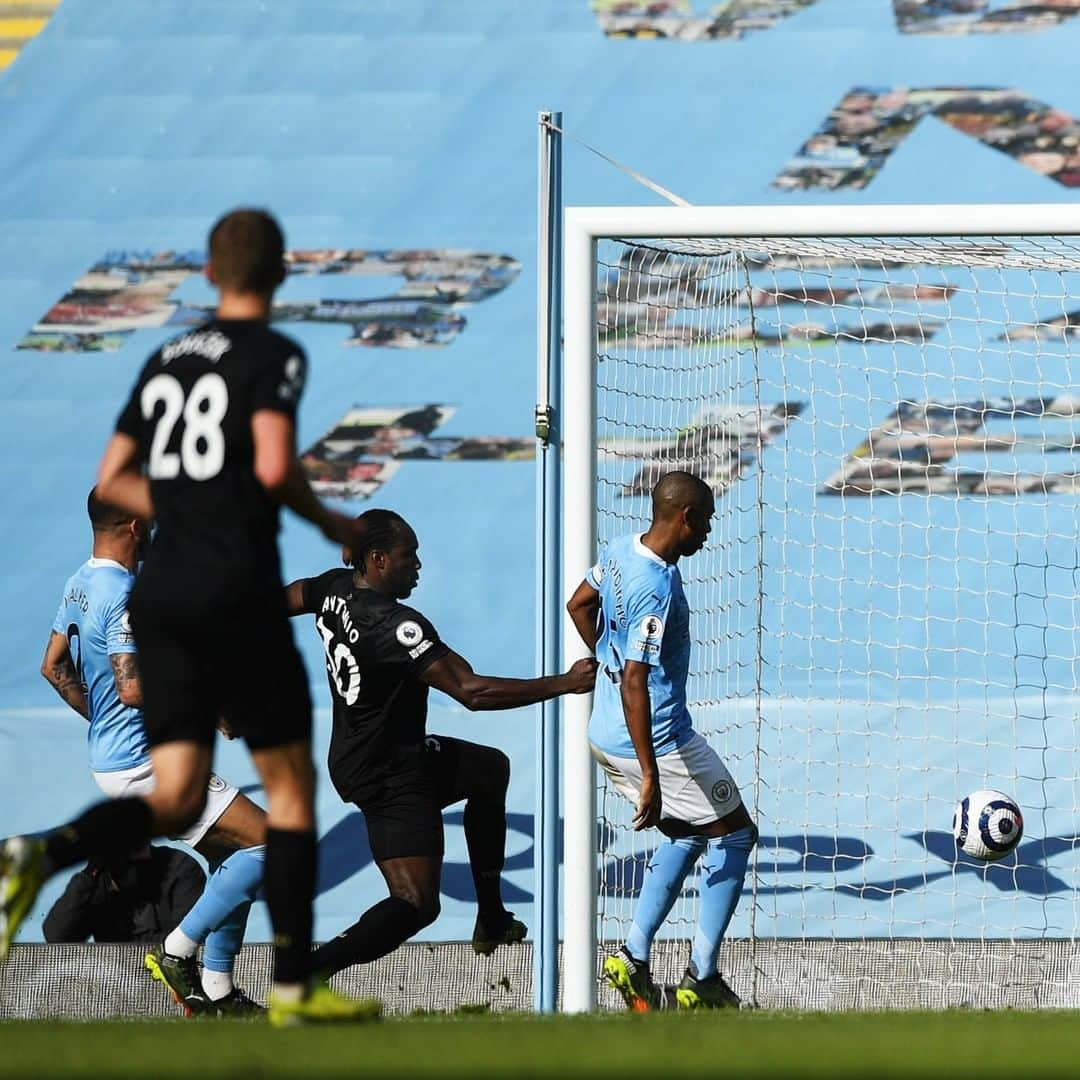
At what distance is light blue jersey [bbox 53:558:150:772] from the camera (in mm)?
5449

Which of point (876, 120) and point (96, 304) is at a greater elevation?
point (876, 120)

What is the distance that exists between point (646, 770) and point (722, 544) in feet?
6.87

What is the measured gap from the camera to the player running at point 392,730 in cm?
507

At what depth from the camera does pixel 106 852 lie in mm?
3303

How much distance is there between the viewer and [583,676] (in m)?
4.87

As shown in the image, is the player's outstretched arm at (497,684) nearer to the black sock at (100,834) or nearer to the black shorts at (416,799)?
the black shorts at (416,799)

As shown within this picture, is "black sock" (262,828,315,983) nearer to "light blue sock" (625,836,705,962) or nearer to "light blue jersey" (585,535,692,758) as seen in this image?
"light blue jersey" (585,535,692,758)

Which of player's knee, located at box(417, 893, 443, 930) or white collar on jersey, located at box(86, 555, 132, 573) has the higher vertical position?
white collar on jersey, located at box(86, 555, 132, 573)

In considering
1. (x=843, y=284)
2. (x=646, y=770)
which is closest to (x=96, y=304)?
(x=843, y=284)

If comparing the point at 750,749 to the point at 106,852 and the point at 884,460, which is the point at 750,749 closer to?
the point at 884,460

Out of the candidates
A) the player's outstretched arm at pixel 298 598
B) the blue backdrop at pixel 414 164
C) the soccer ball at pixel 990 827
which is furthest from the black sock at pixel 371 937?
the blue backdrop at pixel 414 164

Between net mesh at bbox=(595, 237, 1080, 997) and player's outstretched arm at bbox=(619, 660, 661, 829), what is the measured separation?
3.16ft

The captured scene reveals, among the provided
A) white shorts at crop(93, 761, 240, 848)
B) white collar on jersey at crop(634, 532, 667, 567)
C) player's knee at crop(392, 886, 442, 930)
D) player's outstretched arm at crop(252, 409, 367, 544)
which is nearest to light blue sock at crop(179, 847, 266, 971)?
white shorts at crop(93, 761, 240, 848)

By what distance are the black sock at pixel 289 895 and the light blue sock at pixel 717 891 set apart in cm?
225
